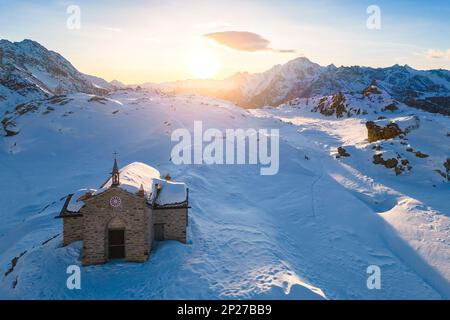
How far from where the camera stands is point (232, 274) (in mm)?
19562

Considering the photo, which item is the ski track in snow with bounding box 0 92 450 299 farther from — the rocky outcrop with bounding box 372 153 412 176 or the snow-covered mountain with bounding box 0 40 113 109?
the snow-covered mountain with bounding box 0 40 113 109

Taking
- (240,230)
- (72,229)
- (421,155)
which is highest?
(421,155)

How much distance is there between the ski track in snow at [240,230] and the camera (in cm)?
1855

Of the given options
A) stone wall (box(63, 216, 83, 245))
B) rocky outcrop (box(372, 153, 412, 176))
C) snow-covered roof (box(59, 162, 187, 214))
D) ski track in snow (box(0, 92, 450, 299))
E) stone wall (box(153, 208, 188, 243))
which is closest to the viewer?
ski track in snow (box(0, 92, 450, 299))

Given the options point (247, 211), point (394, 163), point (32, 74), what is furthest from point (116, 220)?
point (32, 74)

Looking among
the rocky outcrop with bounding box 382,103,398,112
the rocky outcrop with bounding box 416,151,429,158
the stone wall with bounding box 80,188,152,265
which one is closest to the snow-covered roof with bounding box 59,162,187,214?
the stone wall with bounding box 80,188,152,265

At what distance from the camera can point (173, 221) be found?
22.4 metres

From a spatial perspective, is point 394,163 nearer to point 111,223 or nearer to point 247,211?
point 247,211

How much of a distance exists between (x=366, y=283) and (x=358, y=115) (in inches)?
2956

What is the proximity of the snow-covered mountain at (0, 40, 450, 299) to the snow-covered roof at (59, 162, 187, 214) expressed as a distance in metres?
2.83

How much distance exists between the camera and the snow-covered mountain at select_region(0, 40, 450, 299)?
18984 mm

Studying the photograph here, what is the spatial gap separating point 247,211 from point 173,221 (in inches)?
420

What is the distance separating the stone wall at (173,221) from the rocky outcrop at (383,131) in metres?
41.9

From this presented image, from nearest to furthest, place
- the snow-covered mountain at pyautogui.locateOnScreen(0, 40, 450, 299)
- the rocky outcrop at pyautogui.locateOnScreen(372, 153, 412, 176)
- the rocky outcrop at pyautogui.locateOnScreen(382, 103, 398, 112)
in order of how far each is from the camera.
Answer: the snow-covered mountain at pyautogui.locateOnScreen(0, 40, 450, 299)
the rocky outcrop at pyautogui.locateOnScreen(372, 153, 412, 176)
the rocky outcrop at pyautogui.locateOnScreen(382, 103, 398, 112)
